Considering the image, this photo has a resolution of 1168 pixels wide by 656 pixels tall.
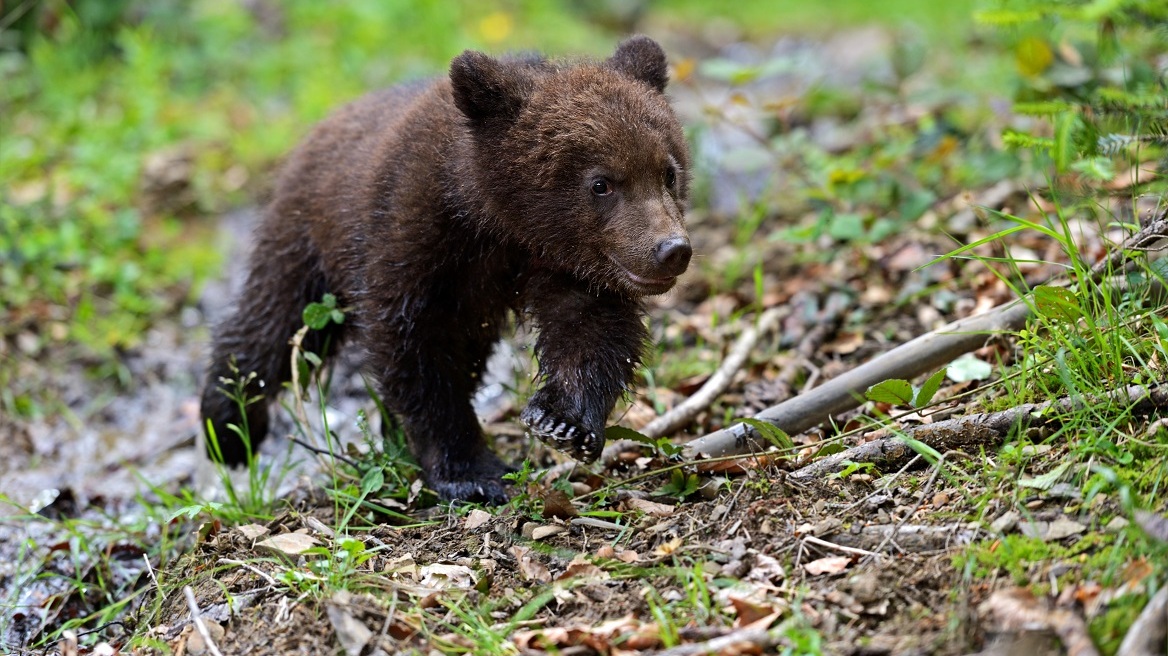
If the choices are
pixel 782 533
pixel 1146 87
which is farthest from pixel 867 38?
pixel 782 533

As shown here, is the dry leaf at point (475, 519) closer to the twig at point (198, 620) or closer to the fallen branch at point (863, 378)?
the fallen branch at point (863, 378)

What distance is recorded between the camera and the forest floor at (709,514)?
9.59 ft

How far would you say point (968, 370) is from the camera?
4137mm

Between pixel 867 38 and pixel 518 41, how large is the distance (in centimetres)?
365

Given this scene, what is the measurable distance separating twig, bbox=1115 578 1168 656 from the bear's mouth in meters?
1.90

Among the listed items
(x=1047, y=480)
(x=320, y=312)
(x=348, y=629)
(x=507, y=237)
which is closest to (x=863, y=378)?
(x=1047, y=480)

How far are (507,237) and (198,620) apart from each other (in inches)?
68.3

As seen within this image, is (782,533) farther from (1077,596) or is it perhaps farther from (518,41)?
(518,41)

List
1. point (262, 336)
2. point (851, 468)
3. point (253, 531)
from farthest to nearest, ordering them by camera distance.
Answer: point (262, 336), point (253, 531), point (851, 468)

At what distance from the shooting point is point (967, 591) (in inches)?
112

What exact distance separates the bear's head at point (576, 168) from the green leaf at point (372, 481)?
3.36 feet

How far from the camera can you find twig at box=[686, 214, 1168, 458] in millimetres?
4074

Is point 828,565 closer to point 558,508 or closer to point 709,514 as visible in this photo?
point 709,514

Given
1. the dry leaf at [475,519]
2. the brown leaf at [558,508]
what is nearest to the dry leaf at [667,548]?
the brown leaf at [558,508]
